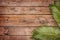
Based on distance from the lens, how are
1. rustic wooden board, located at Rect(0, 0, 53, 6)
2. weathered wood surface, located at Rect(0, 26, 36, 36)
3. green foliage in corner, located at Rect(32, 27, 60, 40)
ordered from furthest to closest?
1. rustic wooden board, located at Rect(0, 0, 53, 6)
2. weathered wood surface, located at Rect(0, 26, 36, 36)
3. green foliage in corner, located at Rect(32, 27, 60, 40)

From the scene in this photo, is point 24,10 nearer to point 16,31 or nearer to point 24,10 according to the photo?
point 24,10

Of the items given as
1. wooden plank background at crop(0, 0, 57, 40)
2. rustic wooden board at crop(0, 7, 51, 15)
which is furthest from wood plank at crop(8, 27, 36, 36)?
rustic wooden board at crop(0, 7, 51, 15)

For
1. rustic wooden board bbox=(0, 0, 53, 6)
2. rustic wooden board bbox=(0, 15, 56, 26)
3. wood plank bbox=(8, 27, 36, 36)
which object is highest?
rustic wooden board bbox=(0, 0, 53, 6)

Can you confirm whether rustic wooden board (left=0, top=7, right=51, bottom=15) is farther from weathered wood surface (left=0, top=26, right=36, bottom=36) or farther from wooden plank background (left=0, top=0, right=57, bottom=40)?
weathered wood surface (left=0, top=26, right=36, bottom=36)

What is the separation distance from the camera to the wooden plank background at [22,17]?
1.44 meters

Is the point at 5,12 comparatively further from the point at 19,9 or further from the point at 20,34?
the point at 20,34

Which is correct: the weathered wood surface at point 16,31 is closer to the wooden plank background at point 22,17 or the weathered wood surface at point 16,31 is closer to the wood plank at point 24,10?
the wooden plank background at point 22,17

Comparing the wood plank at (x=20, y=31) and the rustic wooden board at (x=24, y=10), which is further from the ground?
the rustic wooden board at (x=24, y=10)

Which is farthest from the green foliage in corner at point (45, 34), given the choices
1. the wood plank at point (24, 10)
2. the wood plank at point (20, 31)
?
the wood plank at point (24, 10)

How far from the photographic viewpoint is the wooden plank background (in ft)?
4.73

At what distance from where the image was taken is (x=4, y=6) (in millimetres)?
1557

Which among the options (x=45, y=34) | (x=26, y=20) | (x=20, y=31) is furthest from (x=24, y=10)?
(x=45, y=34)

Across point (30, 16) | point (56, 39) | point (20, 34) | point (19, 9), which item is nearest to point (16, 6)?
point (19, 9)

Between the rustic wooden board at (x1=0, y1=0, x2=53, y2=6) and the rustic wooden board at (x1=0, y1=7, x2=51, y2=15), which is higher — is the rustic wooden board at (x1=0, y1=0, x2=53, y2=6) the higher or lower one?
the higher one
